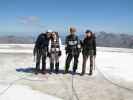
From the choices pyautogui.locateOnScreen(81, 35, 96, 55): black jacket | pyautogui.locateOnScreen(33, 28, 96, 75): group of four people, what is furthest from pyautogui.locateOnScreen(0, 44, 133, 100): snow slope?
pyautogui.locateOnScreen(81, 35, 96, 55): black jacket

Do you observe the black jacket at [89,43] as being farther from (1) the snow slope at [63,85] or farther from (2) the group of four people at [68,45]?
(1) the snow slope at [63,85]

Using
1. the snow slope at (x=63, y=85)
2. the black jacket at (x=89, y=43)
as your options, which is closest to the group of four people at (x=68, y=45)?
the black jacket at (x=89, y=43)

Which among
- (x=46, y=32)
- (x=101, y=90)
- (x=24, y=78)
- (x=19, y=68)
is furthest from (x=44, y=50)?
(x=101, y=90)

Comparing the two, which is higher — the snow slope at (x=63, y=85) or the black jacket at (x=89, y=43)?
the black jacket at (x=89, y=43)

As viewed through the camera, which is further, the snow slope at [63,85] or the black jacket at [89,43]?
the black jacket at [89,43]

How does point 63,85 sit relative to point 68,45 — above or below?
below

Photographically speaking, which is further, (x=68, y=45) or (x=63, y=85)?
(x=68, y=45)

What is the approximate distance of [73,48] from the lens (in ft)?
37.7

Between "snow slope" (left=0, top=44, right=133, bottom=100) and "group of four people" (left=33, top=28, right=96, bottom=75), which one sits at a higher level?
"group of four people" (left=33, top=28, right=96, bottom=75)

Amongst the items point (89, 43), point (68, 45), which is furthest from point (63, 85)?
point (89, 43)

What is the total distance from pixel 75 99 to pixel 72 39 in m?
3.82

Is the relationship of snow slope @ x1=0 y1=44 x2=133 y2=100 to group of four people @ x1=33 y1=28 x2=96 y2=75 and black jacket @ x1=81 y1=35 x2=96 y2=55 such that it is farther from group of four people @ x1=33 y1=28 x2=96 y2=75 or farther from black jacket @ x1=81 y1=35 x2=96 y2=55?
black jacket @ x1=81 y1=35 x2=96 y2=55

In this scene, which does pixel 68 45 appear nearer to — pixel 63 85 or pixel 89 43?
pixel 89 43

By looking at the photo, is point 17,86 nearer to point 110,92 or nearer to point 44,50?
point 44,50
